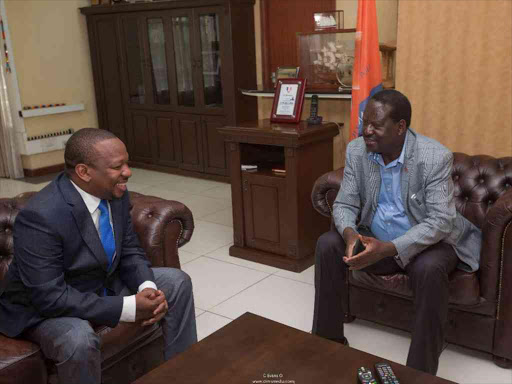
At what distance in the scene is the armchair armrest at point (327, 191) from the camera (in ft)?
8.87

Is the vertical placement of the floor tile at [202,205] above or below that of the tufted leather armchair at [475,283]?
below

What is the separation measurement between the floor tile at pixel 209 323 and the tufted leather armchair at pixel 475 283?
25.1 inches

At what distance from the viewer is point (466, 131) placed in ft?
10.6

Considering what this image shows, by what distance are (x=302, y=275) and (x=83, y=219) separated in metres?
1.76

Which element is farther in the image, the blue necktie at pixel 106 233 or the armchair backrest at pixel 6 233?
the armchair backrest at pixel 6 233

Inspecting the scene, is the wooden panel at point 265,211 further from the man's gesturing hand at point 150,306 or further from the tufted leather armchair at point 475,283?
the man's gesturing hand at point 150,306

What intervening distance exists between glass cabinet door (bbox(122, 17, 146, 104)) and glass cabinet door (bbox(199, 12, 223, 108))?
870 millimetres

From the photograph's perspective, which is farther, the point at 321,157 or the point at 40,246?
the point at 321,157

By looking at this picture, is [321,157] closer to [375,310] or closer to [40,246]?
[375,310]

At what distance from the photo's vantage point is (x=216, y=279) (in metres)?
3.39

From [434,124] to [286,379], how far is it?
2.21 m

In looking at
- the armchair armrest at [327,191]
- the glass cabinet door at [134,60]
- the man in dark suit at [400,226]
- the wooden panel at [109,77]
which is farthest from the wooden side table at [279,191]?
the wooden panel at [109,77]

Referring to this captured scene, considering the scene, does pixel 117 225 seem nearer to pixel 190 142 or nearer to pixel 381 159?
pixel 381 159

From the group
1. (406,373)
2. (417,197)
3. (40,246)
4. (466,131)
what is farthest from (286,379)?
(466,131)
